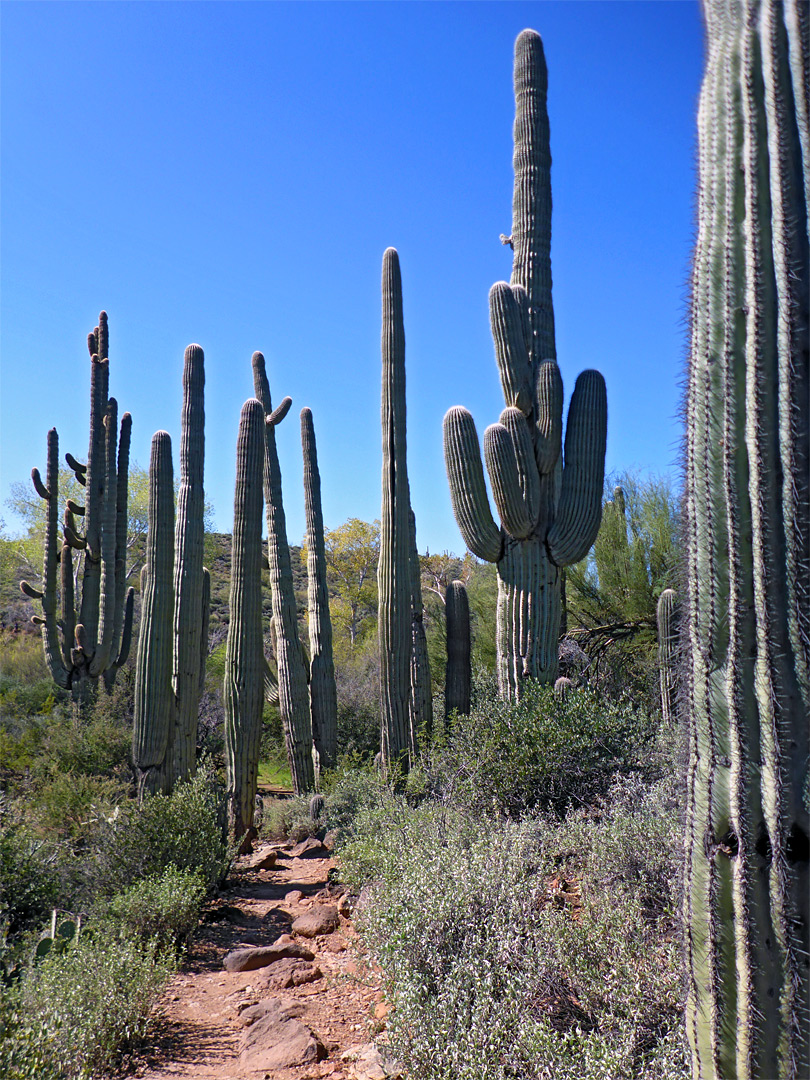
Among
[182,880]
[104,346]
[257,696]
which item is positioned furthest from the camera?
[104,346]

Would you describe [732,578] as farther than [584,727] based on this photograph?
No

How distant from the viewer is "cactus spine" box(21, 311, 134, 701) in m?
12.2

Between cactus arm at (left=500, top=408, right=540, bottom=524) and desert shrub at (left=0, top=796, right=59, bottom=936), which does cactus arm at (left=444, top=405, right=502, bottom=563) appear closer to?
cactus arm at (left=500, top=408, right=540, bottom=524)

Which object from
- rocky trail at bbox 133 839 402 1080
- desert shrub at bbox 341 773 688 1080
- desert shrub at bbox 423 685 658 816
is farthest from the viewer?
desert shrub at bbox 423 685 658 816

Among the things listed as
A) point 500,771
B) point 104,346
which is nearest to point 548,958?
point 500,771

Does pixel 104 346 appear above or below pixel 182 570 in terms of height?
above

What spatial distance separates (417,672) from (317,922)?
3.51 metres

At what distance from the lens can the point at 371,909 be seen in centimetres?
448

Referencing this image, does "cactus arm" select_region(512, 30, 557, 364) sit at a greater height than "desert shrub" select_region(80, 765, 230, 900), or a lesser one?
greater

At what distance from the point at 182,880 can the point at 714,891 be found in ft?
14.7

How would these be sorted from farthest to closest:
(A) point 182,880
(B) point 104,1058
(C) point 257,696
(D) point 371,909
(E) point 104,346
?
(E) point 104,346
(C) point 257,696
(A) point 182,880
(D) point 371,909
(B) point 104,1058

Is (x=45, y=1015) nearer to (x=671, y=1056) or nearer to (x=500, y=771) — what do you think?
(x=671, y=1056)

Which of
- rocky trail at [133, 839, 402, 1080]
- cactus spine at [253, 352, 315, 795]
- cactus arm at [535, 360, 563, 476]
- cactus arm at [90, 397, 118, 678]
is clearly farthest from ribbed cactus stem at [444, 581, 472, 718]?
cactus arm at [90, 397, 118, 678]

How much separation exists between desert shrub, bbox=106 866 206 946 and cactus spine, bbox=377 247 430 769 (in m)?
3.13
